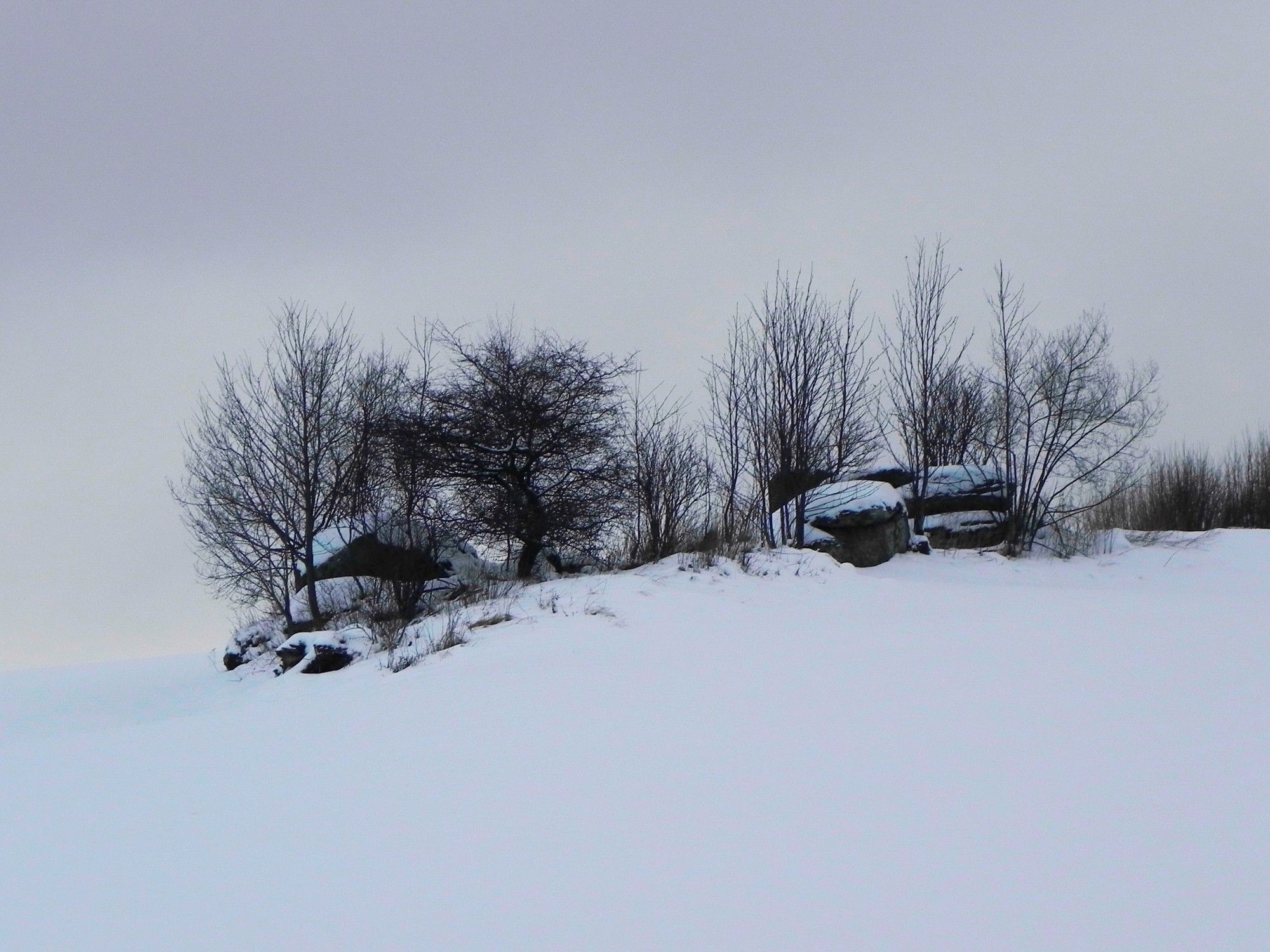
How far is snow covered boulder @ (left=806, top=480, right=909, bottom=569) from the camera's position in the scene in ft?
54.0

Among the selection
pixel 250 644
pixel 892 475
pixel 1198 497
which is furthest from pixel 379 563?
pixel 1198 497

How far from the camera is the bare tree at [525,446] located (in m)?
14.8

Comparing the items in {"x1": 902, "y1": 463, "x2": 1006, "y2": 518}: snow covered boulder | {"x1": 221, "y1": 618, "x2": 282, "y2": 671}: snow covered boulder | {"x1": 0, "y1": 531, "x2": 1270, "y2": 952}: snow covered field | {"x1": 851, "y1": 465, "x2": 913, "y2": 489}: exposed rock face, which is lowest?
{"x1": 221, "y1": 618, "x2": 282, "y2": 671}: snow covered boulder

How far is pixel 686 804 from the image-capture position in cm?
423

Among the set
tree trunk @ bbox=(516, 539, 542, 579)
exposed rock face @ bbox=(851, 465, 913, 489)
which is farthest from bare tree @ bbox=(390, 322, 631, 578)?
exposed rock face @ bbox=(851, 465, 913, 489)

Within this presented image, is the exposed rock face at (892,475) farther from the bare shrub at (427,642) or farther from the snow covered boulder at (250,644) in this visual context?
the bare shrub at (427,642)

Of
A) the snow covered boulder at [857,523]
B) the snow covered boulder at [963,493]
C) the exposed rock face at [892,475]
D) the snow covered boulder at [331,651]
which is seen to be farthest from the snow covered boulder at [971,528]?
the snow covered boulder at [331,651]

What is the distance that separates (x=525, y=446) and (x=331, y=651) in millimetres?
5684

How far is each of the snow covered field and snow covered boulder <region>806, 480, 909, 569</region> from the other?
7.86 metres

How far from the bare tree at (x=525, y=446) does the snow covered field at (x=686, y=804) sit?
6478 millimetres

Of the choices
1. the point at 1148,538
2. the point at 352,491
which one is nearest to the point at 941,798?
the point at 352,491

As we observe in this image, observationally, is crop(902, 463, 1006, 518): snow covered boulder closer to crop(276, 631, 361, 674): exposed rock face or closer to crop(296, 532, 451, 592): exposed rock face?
crop(296, 532, 451, 592): exposed rock face

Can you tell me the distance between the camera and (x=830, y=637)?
8578 mm

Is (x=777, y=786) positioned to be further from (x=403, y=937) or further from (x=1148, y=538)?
(x=1148, y=538)
